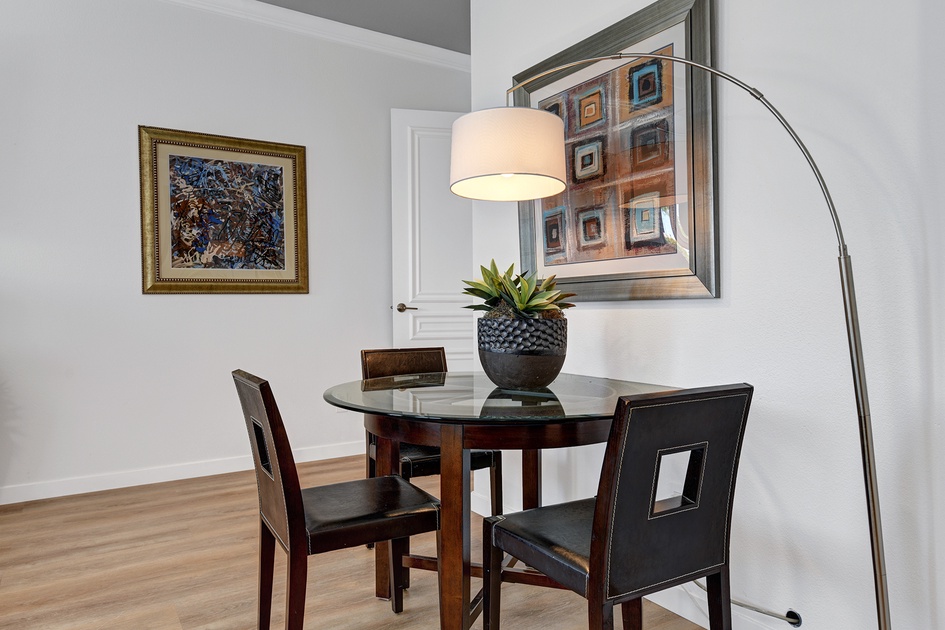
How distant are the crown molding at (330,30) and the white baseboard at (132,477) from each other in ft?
8.49

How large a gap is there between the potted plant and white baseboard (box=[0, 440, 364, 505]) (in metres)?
2.44

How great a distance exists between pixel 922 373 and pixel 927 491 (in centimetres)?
26

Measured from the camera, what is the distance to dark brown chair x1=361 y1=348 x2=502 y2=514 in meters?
2.19

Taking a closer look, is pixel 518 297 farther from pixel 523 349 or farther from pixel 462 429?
pixel 462 429

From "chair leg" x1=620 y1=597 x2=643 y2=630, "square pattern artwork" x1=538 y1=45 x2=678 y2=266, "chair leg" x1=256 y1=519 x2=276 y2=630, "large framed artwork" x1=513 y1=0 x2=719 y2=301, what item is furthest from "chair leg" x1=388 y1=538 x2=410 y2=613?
"square pattern artwork" x1=538 y1=45 x2=678 y2=266

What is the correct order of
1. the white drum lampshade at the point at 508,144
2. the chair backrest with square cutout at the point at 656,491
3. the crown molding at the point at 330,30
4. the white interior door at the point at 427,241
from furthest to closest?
the white interior door at the point at 427,241 < the crown molding at the point at 330,30 < the white drum lampshade at the point at 508,144 < the chair backrest with square cutout at the point at 656,491

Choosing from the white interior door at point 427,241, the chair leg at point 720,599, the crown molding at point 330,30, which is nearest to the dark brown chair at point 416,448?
the chair leg at point 720,599

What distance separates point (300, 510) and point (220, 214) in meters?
2.59

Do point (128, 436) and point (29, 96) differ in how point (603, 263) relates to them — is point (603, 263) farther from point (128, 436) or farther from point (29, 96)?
point (29, 96)

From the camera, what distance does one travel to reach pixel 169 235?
136 inches

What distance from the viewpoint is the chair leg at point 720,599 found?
4.51 feet

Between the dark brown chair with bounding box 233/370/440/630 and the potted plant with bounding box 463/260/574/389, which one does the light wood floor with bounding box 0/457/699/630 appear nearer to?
the dark brown chair with bounding box 233/370/440/630

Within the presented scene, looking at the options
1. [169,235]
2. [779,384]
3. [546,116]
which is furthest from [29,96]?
[779,384]

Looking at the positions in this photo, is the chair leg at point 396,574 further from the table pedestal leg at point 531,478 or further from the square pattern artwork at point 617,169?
the square pattern artwork at point 617,169
